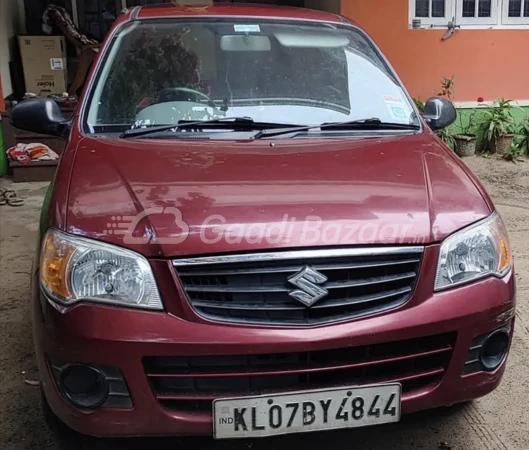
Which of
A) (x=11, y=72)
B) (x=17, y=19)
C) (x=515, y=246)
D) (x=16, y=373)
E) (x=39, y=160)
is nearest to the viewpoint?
(x=16, y=373)

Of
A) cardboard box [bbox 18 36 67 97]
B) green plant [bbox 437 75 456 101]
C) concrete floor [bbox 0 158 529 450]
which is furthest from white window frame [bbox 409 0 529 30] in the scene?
concrete floor [bbox 0 158 529 450]

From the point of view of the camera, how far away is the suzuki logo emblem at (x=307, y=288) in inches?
81.4

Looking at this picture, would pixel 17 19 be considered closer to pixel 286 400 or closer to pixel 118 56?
pixel 118 56

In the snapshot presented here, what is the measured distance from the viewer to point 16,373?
127 inches

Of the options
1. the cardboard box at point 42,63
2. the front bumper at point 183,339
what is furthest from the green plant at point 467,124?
the front bumper at point 183,339

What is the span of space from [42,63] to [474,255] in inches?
288

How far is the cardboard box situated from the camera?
327 inches

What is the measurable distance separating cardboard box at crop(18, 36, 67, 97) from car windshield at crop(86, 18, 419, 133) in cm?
545

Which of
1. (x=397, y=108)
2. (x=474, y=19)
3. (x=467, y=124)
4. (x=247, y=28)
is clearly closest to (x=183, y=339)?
(x=397, y=108)

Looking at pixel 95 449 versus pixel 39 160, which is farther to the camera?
pixel 39 160

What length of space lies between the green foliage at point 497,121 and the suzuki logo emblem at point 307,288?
6728mm

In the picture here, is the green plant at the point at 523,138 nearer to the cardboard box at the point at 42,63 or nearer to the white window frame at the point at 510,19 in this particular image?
the white window frame at the point at 510,19

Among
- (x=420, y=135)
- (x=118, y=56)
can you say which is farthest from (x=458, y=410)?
(x=118, y=56)

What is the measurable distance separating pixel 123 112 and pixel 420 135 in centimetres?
132
